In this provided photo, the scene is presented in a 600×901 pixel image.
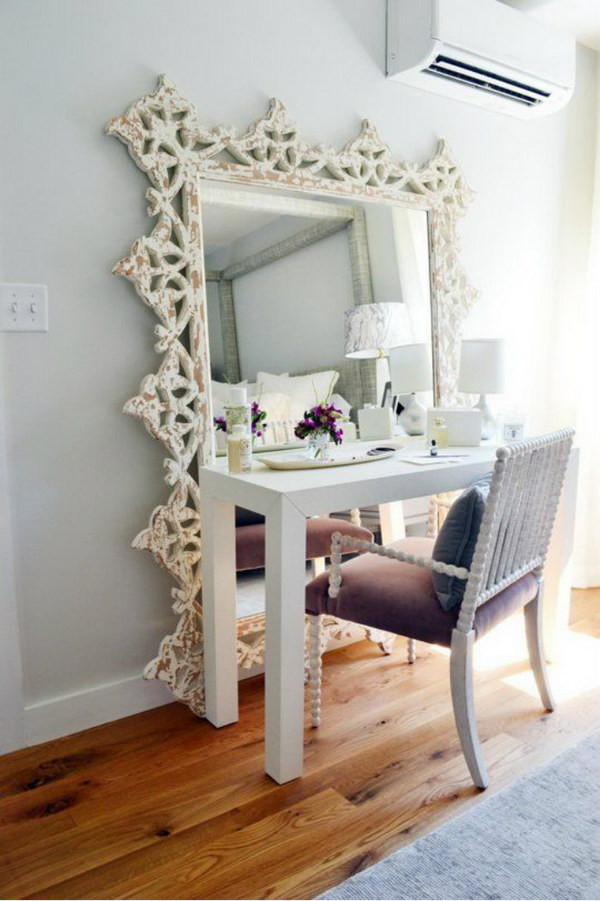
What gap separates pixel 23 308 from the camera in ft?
5.62

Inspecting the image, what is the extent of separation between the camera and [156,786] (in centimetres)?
167

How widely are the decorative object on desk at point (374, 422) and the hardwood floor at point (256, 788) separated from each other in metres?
0.80

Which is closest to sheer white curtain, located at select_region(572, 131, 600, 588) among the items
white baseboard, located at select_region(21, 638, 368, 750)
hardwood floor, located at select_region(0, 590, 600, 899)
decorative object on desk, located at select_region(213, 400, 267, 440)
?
hardwood floor, located at select_region(0, 590, 600, 899)

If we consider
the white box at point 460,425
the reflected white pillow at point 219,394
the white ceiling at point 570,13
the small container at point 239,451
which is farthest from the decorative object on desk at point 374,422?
the white ceiling at point 570,13

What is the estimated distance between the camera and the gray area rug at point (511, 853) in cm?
132

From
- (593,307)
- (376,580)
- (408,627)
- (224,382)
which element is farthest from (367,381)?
(593,307)

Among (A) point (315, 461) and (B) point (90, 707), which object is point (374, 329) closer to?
(A) point (315, 461)

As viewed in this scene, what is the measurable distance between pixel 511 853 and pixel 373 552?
0.71 meters

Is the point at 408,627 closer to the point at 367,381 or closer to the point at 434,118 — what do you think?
the point at 367,381

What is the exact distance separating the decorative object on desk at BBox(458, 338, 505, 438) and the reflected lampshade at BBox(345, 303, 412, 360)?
265 mm

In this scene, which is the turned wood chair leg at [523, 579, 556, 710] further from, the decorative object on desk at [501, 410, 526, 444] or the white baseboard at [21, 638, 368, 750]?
the white baseboard at [21, 638, 368, 750]

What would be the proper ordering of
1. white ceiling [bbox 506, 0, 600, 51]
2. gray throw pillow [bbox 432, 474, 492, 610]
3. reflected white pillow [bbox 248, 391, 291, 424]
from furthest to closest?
1. white ceiling [bbox 506, 0, 600, 51]
2. reflected white pillow [bbox 248, 391, 291, 424]
3. gray throw pillow [bbox 432, 474, 492, 610]

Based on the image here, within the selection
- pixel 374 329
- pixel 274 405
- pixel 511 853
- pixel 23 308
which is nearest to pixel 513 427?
pixel 374 329

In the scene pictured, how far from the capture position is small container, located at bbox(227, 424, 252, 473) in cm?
180
